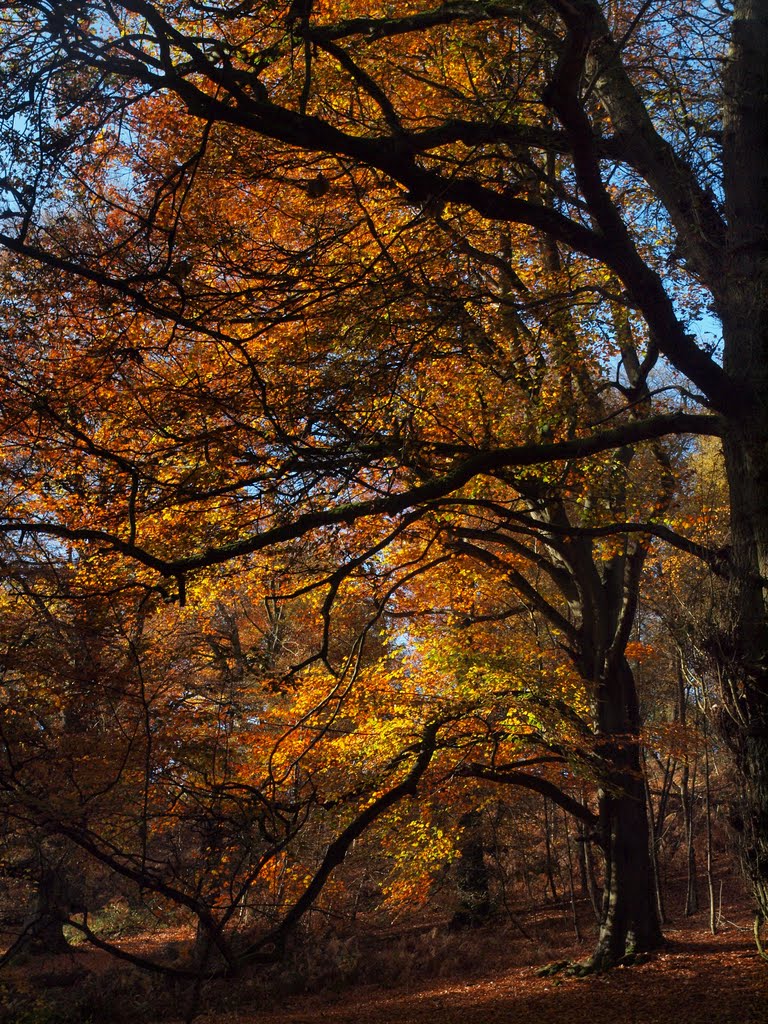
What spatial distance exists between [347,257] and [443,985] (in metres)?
12.5

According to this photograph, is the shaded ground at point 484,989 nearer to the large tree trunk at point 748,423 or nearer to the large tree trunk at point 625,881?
the large tree trunk at point 625,881

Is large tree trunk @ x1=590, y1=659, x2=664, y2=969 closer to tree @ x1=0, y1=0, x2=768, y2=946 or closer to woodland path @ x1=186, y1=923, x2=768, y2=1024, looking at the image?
woodland path @ x1=186, y1=923, x2=768, y2=1024

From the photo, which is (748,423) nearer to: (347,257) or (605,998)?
(347,257)

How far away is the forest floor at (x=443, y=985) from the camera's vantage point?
911cm

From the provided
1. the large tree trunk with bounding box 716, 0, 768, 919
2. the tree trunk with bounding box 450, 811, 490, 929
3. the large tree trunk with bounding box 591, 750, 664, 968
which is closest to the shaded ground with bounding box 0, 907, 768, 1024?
the large tree trunk with bounding box 591, 750, 664, 968

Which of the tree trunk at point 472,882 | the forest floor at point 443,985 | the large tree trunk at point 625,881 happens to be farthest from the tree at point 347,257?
the tree trunk at point 472,882

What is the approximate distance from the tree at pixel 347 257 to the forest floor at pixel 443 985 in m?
4.23

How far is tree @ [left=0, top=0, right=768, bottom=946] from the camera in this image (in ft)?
15.7

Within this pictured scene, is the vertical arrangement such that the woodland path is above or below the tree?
below

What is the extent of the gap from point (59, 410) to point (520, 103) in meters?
4.00

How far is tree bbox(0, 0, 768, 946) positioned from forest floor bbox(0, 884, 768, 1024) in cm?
423

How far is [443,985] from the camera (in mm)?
13922

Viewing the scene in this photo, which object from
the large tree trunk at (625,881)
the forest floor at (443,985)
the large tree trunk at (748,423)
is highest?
the large tree trunk at (748,423)

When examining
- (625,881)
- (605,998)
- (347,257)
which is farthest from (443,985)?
(347,257)
